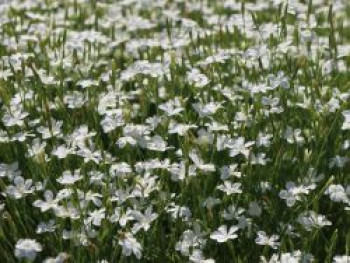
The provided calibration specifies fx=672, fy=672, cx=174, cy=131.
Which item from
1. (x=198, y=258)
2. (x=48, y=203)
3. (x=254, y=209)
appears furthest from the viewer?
(x=254, y=209)

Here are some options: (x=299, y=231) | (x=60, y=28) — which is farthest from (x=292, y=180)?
(x=60, y=28)

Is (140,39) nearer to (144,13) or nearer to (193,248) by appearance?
(144,13)

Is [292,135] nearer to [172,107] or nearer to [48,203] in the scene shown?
[172,107]

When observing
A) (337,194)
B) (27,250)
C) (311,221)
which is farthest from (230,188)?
(27,250)

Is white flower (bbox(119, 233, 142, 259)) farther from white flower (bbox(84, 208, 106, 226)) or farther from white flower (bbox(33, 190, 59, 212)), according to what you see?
white flower (bbox(33, 190, 59, 212))

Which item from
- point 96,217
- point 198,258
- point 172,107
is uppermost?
point 172,107

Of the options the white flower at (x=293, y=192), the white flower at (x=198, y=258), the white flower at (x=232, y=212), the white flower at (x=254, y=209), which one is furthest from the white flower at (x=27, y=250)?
the white flower at (x=293, y=192)
